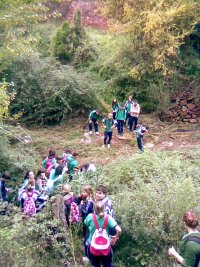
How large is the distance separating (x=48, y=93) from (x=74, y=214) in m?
10.3

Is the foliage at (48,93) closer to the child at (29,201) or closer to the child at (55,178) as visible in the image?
the child at (55,178)

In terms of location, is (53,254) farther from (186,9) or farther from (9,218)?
(186,9)

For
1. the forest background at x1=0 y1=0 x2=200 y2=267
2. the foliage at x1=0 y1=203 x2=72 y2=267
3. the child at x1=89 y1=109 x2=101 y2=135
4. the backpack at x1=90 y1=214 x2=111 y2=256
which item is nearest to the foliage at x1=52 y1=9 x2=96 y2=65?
the forest background at x1=0 y1=0 x2=200 y2=267

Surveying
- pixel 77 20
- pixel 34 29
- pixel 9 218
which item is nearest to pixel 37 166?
pixel 9 218

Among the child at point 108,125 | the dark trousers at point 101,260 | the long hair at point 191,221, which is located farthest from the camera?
the child at point 108,125

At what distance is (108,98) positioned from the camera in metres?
19.2

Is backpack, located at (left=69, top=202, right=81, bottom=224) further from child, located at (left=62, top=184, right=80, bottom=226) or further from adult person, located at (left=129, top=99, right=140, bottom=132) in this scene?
adult person, located at (left=129, top=99, right=140, bottom=132)

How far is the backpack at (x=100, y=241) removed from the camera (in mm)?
6594

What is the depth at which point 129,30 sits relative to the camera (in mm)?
18266

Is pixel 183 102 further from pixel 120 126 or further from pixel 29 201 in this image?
pixel 29 201

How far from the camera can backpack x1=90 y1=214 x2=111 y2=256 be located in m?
6.59

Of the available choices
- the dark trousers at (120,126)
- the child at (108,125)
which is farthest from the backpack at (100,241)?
the dark trousers at (120,126)

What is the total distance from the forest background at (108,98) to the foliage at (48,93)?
4 centimetres

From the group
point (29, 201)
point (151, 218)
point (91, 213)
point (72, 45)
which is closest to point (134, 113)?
point (72, 45)
